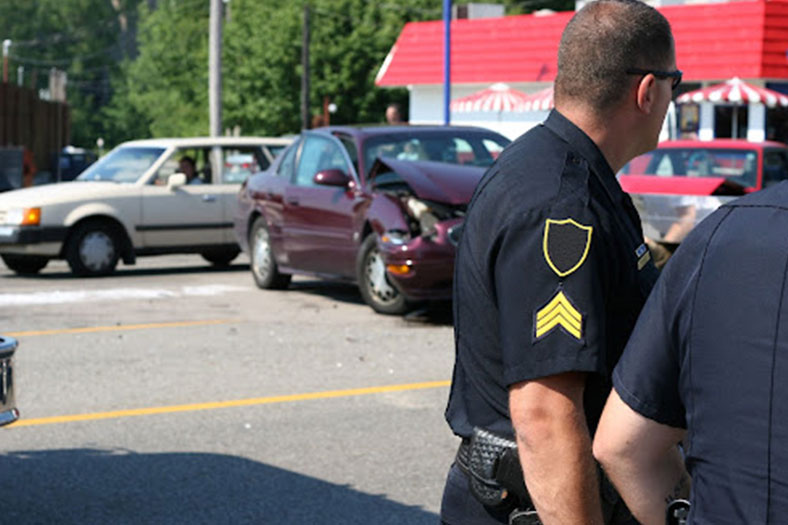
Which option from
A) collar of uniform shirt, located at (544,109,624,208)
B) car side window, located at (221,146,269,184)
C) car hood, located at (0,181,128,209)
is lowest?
car hood, located at (0,181,128,209)

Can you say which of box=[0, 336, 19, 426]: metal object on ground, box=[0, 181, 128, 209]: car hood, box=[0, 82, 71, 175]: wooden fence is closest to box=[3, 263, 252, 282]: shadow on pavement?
box=[0, 181, 128, 209]: car hood

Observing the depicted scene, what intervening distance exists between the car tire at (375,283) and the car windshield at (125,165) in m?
5.27

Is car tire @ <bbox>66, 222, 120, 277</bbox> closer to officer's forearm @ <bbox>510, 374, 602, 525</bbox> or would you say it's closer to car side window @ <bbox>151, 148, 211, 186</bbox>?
car side window @ <bbox>151, 148, 211, 186</bbox>

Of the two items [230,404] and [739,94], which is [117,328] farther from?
[739,94]

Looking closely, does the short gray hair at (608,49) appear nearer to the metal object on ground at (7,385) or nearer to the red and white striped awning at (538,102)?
the metal object on ground at (7,385)

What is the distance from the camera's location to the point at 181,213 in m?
17.2

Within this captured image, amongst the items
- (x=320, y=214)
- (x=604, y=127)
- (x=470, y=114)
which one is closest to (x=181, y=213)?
(x=320, y=214)

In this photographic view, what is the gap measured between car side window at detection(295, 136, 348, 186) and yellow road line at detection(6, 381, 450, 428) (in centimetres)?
452

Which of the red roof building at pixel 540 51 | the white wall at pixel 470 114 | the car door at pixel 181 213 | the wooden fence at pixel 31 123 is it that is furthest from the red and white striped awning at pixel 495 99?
the wooden fence at pixel 31 123

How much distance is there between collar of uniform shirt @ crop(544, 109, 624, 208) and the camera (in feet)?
9.61

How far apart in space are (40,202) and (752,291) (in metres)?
14.9

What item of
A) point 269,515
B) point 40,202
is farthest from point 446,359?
point 40,202

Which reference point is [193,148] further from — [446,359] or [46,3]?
[46,3]

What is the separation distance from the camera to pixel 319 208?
13.7 meters
